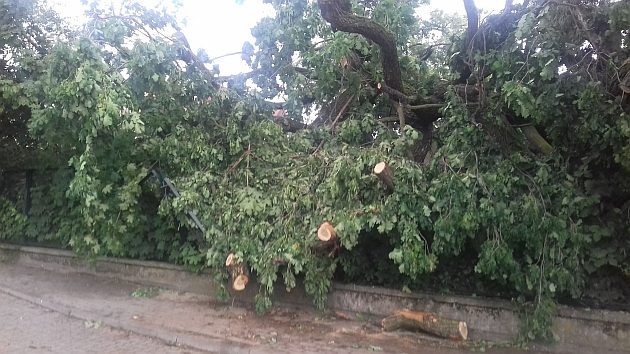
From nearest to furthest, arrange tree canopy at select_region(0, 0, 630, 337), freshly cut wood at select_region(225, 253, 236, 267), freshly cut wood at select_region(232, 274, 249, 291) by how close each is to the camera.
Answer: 1. tree canopy at select_region(0, 0, 630, 337)
2. freshly cut wood at select_region(225, 253, 236, 267)
3. freshly cut wood at select_region(232, 274, 249, 291)

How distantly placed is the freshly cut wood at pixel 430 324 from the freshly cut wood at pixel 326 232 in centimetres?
112

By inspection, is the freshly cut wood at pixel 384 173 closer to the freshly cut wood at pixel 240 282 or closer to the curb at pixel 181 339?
the freshly cut wood at pixel 240 282

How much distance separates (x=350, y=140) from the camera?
7609 mm

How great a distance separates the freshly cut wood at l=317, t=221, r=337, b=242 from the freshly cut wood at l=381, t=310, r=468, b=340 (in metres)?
1.12

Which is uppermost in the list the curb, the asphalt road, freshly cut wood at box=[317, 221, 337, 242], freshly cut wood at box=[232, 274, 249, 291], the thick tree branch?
the thick tree branch

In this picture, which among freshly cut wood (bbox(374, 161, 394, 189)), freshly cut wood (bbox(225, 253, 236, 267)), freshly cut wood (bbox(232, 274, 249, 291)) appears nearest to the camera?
freshly cut wood (bbox(374, 161, 394, 189))

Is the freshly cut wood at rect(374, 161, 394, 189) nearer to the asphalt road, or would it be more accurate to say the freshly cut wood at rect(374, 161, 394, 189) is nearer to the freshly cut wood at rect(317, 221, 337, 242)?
the freshly cut wood at rect(317, 221, 337, 242)

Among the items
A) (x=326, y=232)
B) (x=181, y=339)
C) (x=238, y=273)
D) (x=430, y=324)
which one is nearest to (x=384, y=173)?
(x=326, y=232)

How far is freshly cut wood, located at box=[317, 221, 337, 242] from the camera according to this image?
6.18m

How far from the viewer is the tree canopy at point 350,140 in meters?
5.87

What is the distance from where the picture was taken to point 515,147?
679 centimetres

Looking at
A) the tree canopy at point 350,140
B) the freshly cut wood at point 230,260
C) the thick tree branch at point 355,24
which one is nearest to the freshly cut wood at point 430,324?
the tree canopy at point 350,140

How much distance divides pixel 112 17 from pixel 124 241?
3159 millimetres

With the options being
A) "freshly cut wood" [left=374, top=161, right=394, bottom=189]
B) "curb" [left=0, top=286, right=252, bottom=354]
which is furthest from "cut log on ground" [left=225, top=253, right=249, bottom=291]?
"freshly cut wood" [left=374, top=161, right=394, bottom=189]
